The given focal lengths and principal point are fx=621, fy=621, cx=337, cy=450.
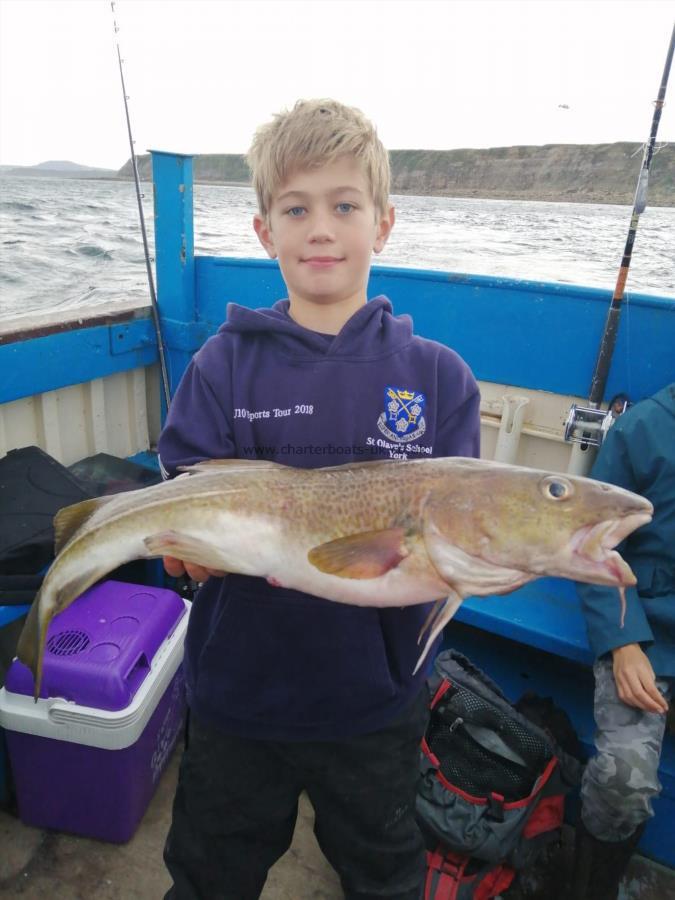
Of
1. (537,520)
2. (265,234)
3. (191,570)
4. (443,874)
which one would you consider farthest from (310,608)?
(443,874)

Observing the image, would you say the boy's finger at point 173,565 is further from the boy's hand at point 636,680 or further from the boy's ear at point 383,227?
the boy's hand at point 636,680

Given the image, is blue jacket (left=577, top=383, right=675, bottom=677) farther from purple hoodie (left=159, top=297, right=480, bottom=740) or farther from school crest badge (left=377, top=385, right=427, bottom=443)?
school crest badge (left=377, top=385, right=427, bottom=443)

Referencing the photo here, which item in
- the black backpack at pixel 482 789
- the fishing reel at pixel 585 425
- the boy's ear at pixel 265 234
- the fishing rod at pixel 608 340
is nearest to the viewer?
the boy's ear at pixel 265 234

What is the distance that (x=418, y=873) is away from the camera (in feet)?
7.14

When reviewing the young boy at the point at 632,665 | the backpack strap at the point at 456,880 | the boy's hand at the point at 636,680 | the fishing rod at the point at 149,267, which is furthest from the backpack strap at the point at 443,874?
the fishing rod at the point at 149,267

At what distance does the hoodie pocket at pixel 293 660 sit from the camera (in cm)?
197

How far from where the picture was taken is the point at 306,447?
2.04 meters

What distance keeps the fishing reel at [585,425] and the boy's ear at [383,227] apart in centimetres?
182

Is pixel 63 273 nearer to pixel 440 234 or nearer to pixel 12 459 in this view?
pixel 440 234

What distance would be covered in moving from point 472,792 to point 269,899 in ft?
3.28

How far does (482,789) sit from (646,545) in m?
1.31

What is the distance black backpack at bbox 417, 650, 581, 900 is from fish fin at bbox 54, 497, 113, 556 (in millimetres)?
1841

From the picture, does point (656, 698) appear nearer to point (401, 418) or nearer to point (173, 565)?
point (401, 418)

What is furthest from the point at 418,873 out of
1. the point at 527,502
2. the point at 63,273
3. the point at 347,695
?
the point at 63,273
